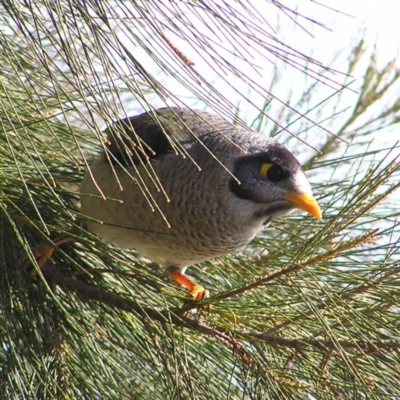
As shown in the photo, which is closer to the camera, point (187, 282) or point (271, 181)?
point (271, 181)

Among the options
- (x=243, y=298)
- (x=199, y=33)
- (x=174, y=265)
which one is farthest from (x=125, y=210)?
(x=199, y=33)

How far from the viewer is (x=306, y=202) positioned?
2.59 meters

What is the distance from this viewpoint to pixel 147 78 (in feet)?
5.14

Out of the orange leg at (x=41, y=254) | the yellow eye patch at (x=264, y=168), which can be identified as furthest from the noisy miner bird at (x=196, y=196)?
the orange leg at (x=41, y=254)

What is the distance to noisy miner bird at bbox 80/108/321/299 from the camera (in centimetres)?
270

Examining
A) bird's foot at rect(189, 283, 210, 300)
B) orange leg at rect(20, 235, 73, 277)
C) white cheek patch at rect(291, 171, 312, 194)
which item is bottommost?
orange leg at rect(20, 235, 73, 277)

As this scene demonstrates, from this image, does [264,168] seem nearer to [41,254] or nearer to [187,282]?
[187,282]

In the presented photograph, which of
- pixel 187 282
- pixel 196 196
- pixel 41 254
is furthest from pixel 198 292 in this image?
pixel 41 254

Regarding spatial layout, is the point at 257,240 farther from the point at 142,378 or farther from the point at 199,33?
the point at 199,33

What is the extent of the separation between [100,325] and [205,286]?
2.24 ft

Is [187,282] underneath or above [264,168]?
underneath

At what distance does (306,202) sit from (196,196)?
408 millimetres

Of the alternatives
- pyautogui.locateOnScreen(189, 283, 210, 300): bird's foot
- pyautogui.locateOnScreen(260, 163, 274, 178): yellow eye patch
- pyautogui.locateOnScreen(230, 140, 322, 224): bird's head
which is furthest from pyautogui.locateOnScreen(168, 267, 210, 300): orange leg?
pyautogui.locateOnScreen(260, 163, 274, 178): yellow eye patch

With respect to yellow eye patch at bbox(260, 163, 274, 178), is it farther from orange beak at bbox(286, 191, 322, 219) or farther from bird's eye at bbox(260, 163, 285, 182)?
orange beak at bbox(286, 191, 322, 219)
